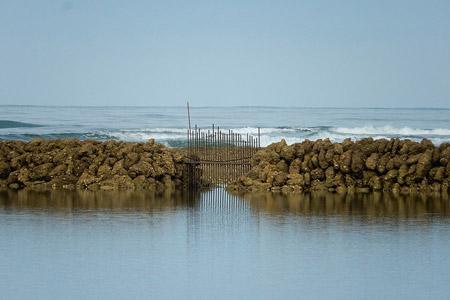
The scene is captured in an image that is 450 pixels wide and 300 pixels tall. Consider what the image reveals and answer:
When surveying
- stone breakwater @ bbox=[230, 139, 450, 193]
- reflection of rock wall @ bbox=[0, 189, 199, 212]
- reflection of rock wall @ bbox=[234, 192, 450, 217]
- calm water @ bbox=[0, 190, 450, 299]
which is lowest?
calm water @ bbox=[0, 190, 450, 299]

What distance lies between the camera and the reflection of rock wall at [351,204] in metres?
23.7

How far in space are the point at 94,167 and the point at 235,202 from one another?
491 centimetres

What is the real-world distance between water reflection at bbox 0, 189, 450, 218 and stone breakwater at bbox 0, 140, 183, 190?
36.6 inches

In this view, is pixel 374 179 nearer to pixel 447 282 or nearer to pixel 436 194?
pixel 436 194

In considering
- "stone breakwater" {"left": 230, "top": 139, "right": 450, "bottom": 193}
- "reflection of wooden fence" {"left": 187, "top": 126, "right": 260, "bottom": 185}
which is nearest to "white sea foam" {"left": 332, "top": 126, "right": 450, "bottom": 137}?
"reflection of wooden fence" {"left": 187, "top": 126, "right": 260, "bottom": 185}

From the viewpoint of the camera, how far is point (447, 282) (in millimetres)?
15852

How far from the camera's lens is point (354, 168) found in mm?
27984

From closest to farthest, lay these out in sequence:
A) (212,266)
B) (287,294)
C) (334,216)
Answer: (287,294), (212,266), (334,216)

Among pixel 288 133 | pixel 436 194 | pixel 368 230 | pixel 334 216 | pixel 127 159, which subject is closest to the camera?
pixel 368 230

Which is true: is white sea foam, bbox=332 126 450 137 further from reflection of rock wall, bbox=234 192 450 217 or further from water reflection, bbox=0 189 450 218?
water reflection, bbox=0 189 450 218

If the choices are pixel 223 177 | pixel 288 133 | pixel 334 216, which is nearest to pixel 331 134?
pixel 288 133

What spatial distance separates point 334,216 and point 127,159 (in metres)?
7.85

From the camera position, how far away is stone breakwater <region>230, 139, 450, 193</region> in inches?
1095

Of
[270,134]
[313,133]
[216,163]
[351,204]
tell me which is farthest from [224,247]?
[313,133]
